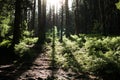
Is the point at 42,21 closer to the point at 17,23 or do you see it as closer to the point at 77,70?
the point at 17,23

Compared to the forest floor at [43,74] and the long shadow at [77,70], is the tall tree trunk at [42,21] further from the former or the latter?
the forest floor at [43,74]

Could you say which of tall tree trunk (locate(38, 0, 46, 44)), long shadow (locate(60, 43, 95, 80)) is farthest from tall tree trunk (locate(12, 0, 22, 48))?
long shadow (locate(60, 43, 95, 80))

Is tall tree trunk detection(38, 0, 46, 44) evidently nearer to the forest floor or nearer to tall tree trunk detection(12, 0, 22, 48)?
tall tree trunk detection(12, 0, 22, 48)

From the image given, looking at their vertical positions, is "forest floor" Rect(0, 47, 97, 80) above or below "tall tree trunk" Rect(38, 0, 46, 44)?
below

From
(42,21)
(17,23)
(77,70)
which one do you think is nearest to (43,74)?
(77,70)

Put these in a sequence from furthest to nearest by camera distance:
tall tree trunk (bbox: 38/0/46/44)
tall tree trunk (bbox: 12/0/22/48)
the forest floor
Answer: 1. tall tree trunk (bbox: 38/0/46/44)
2. tall tree trunk (bbox: 12/0/22/48)
3. the forest floor

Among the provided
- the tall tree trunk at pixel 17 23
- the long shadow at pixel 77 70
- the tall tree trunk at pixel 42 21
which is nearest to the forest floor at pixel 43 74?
the long shadow at pixel 77 70

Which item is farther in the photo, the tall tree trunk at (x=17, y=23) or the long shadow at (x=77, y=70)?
the tall tree trunk at (x=17, y=23)

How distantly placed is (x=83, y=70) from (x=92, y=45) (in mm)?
4488

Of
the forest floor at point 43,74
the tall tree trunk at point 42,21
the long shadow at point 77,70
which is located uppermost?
the tall tree trunk at point 42,21

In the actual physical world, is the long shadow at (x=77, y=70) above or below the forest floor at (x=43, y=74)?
below

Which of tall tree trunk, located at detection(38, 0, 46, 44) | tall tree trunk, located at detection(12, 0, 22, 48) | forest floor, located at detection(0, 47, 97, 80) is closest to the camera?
forest floor, located at detection(0, 47, 97, 80)

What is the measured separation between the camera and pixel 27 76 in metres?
8.23

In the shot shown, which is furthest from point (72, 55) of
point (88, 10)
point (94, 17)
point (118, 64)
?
point (88, 10)
